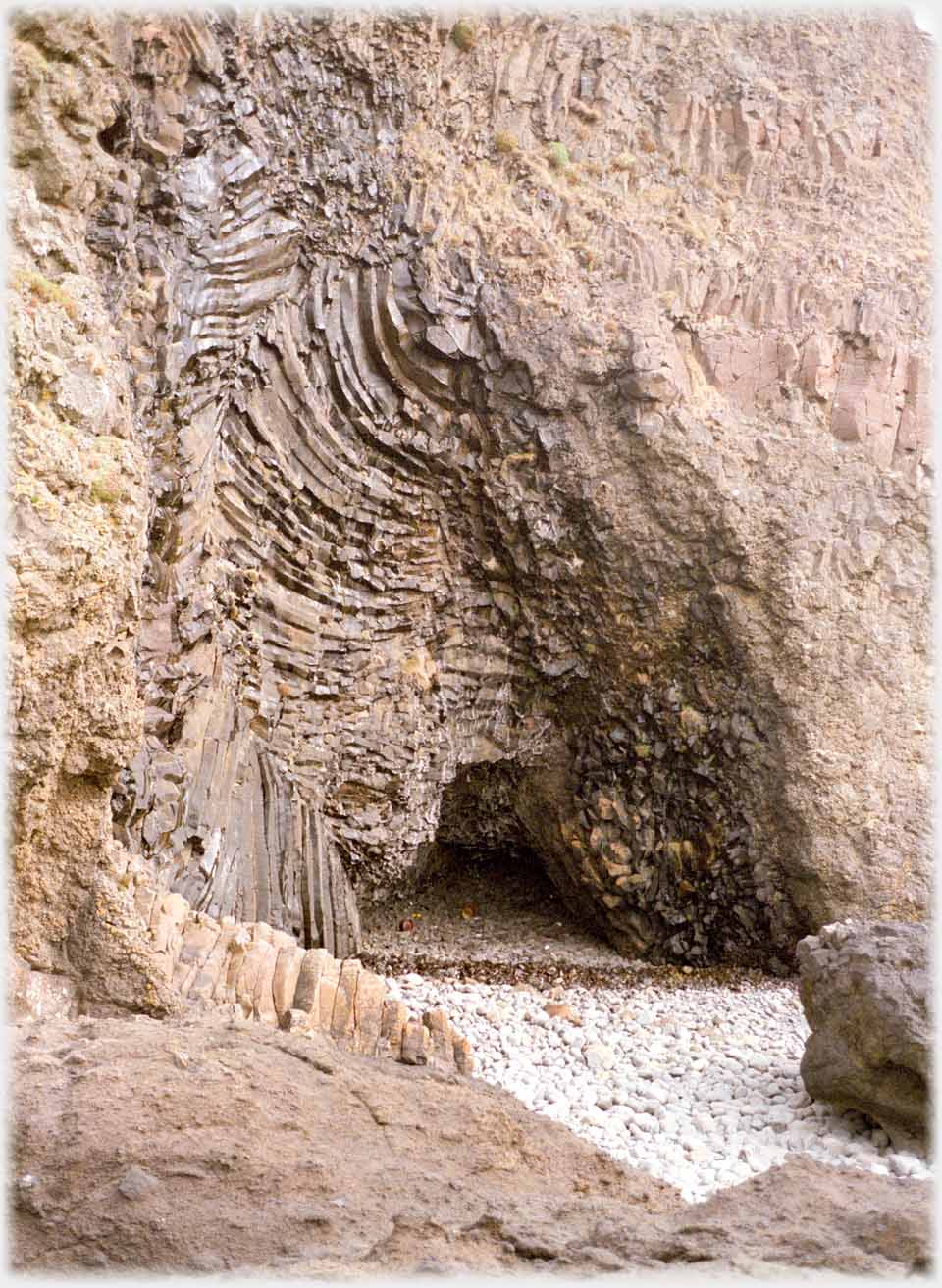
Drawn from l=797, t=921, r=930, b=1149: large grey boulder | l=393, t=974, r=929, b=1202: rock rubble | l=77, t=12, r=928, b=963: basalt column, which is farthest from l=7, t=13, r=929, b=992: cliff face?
l=797, t=921, r=930, b=1149: large grey boulder

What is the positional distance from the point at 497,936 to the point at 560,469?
3.27m

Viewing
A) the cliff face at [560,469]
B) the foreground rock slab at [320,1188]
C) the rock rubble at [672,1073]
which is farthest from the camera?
the cliff face at [560,469]

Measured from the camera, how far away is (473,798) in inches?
312

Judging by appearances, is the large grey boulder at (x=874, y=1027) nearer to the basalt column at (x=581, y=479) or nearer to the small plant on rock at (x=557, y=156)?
the basalt column at (x=581, y=479)

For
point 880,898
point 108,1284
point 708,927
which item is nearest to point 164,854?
point 108,1284

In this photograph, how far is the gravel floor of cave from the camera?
22.5 ft

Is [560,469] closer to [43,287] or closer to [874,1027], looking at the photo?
[874,1027]

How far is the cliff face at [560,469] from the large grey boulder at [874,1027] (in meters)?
2.32

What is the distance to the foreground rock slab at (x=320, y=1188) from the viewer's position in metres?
2.26

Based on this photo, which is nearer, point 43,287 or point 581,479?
point 43,287

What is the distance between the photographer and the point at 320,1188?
2.61m

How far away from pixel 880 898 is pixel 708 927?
107cm

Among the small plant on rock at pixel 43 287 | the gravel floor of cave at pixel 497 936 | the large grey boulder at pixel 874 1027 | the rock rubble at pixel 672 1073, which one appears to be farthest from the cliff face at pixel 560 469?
the large grey boulder at pixel 874 1027

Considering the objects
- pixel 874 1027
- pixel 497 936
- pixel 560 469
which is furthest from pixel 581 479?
pixel 874 1027
